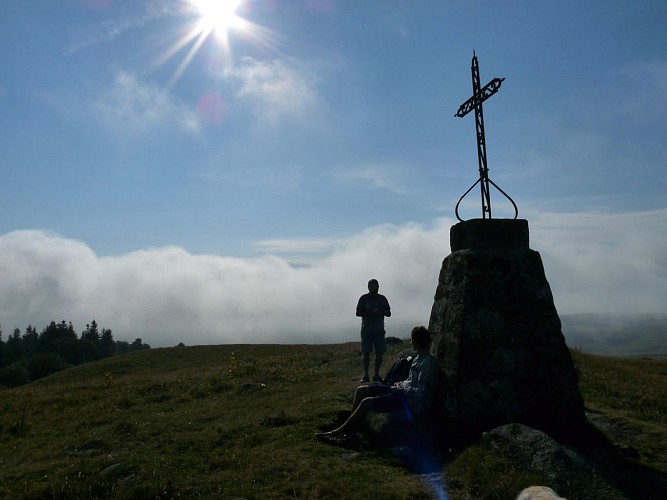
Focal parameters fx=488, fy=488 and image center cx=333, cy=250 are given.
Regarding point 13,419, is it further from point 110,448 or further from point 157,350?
point 157,350

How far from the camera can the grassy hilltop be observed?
270 inches

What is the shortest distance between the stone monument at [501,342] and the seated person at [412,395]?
0.31 m

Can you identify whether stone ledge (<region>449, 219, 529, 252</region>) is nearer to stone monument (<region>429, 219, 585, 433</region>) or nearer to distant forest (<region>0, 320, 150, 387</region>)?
stone monument (<region>429, 219, 585, 433</region>)

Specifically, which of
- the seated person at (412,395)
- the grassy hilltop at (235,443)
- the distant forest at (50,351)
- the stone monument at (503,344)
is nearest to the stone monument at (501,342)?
the stone monument at (503,344)

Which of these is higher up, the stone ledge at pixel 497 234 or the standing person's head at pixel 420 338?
the stone ledge at pixel 497 234

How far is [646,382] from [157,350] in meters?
36.3

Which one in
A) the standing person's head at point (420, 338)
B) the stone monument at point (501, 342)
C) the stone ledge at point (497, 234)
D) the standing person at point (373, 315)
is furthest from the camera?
the standing person at point (373, 315)

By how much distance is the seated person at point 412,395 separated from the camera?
859 cm

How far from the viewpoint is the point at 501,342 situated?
8633 millimetres

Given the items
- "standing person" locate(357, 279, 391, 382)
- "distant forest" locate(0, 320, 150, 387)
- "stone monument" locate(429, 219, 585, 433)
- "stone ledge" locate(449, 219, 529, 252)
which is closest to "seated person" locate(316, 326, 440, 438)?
"stone monument" locate(429, 219, 585, 433)

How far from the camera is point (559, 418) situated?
8.43 meters

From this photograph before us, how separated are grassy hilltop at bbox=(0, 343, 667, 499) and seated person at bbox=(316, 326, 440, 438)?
0.39 metres

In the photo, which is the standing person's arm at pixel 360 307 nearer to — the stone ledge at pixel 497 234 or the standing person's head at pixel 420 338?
the standing person's head at pixel 420 338

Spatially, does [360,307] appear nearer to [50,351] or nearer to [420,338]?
[420,338]
